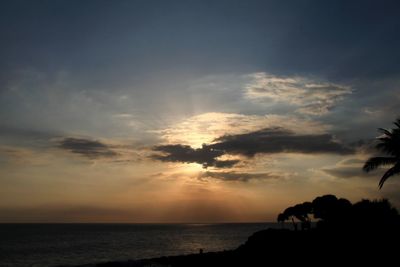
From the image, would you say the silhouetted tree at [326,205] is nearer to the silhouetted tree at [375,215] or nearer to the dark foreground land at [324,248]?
the dark foreground land at [324,248]

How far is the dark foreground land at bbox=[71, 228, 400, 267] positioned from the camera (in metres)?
29.5

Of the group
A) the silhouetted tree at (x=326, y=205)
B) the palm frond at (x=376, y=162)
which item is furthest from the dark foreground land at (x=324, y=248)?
the palm frond at (x=376, y=162)

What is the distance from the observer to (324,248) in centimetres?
3494

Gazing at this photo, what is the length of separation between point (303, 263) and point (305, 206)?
35655 mm

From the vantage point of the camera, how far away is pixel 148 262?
7588 centimetres

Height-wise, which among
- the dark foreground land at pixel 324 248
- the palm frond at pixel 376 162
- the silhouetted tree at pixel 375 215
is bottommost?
the dark foreground land at pixel 324 248

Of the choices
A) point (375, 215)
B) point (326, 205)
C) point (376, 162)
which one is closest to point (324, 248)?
point (375, 215)

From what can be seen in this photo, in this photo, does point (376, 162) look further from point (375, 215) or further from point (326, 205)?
point (326, 205)

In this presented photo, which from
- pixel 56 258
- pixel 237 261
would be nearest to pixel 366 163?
pixel 237 261

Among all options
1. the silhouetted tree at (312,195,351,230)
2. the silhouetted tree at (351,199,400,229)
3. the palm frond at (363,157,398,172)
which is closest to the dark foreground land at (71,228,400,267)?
the silhouetted tree at (351,199,400,229)

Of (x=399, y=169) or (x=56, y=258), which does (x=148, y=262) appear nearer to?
(x=56, y=258)

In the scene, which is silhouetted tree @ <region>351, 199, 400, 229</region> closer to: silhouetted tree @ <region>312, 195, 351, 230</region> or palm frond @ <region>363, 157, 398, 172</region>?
palm frond @ <region>363, 157, 398, 172</region>

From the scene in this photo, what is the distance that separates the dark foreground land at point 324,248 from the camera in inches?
1160

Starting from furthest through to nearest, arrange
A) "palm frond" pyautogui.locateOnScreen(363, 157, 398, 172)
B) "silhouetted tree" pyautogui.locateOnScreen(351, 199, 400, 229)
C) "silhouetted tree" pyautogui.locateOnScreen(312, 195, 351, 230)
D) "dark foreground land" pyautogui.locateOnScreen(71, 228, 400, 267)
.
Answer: "silhouetted tree" pyautogui.locateOnScreen(312, 195, 351, 230)
"palm frond" pyautogui.locateOnScreen(363, 157, 398, 172)
"silhouetted tree" pyautogui.locateOnScreen(351, 199, 400, 229)
"dark foreground land" pyautogui.locateOnScreen(71, 228, 400, 267)
